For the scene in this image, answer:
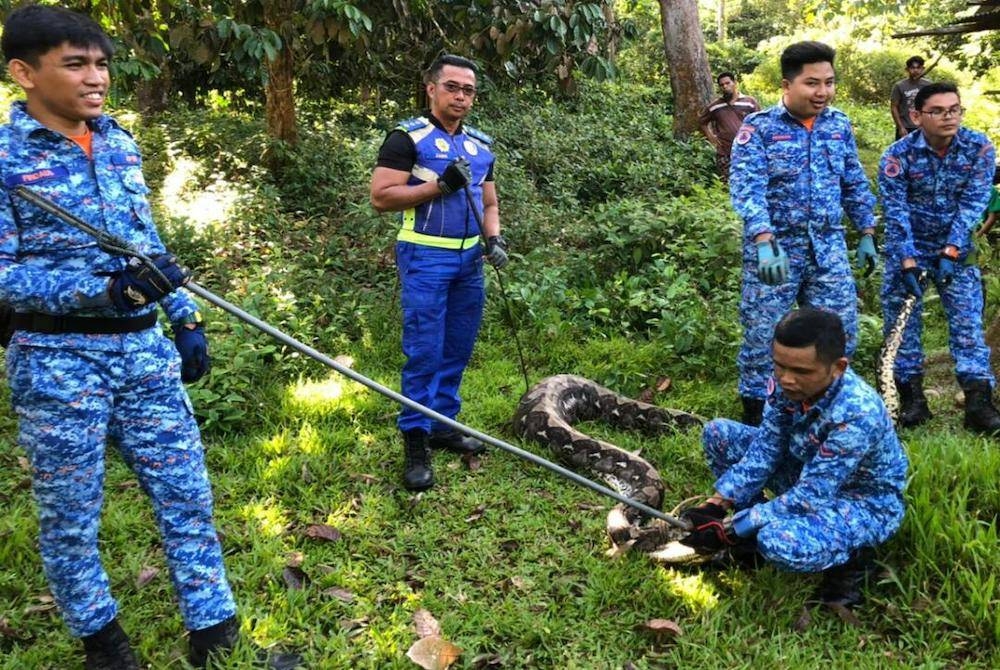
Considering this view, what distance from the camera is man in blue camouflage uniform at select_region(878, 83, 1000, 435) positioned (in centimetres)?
444

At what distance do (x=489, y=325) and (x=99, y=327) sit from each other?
14.0 ft

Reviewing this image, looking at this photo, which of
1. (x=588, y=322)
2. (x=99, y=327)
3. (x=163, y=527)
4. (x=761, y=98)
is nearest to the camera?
(x=99, y=327)

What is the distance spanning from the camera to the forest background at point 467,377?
3.03 m

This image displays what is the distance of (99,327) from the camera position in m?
2.46

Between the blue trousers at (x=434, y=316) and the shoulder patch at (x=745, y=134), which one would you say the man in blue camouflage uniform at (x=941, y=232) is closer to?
the shoulder patch at (x=745, y=134)

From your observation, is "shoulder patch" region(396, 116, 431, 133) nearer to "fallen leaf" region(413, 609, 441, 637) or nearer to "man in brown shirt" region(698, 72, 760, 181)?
"fallen leaf" region(413, 609, 441, 637)

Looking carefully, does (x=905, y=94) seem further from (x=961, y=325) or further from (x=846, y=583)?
(x=846, y=583)

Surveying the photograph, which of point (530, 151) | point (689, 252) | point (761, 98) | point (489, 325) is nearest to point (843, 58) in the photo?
point (761, 98)

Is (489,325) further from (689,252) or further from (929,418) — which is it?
(929,418)

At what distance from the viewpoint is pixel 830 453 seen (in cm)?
292

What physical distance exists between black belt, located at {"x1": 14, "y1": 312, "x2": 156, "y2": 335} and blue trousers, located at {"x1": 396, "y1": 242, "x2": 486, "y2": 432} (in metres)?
1.81

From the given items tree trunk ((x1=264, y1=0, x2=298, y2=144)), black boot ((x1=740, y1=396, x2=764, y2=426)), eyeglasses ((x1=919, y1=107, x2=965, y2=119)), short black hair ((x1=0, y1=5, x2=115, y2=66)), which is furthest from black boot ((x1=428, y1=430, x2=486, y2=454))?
tree trunk ((x1=264, y1=0, x2=298, y2=144))

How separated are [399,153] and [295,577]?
2181 mm

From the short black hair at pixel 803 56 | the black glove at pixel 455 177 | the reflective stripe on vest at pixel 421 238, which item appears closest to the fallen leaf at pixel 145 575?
the reflective stripe on vest at pixel 421 238
